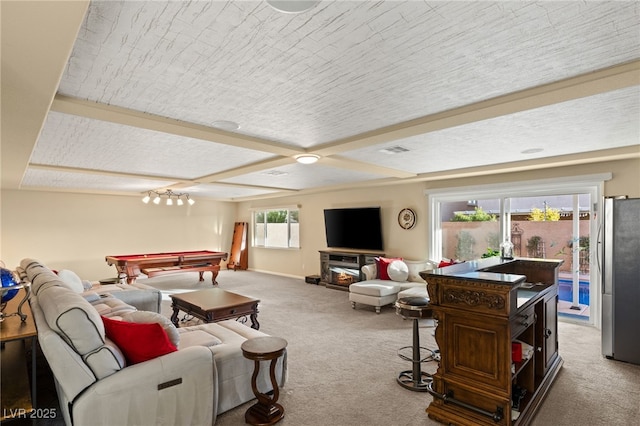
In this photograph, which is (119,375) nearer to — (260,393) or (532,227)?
(260,393)

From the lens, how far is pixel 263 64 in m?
1.92

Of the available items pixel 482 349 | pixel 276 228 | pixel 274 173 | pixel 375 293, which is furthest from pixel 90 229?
pixel 482 349

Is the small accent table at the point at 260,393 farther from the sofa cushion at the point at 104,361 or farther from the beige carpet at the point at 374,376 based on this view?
the sofa cushion at the point at 104,361

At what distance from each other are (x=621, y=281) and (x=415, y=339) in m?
2.36

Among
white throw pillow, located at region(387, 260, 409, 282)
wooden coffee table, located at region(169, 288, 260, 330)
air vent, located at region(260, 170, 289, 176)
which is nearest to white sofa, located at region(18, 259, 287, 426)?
wooden coffee table, located at region(169, 288, 260, 330)

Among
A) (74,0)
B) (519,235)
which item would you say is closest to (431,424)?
(74,0)

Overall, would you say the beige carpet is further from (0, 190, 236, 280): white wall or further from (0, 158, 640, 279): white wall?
(0, 190, 236, 280): white wall

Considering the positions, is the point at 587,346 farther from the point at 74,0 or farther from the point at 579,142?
the point at 74,0

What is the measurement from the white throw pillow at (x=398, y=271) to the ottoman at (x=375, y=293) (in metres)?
0.21

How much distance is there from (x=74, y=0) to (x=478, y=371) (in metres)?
2.89

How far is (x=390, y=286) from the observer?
5.40 m

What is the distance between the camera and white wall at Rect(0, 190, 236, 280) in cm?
743

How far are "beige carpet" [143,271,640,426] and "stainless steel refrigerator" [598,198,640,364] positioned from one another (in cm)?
19

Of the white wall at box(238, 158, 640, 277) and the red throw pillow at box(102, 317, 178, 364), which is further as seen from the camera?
the white wall at box(238, 158, 640, 277)
